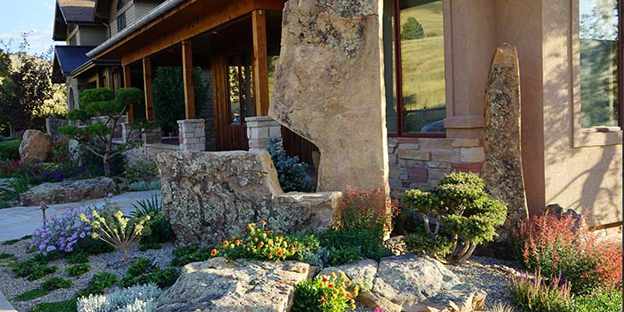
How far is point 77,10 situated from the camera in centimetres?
2617

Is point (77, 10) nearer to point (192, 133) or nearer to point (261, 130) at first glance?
point (192, 133)

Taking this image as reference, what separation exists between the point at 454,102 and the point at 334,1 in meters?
2.13

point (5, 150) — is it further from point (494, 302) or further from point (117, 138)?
point (494, 302)

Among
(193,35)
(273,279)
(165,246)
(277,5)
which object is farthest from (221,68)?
(273,279)

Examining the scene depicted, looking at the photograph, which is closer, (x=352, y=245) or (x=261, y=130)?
(x=352, y=245)

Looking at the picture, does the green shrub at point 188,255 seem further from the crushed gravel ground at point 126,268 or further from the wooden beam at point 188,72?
the wooden beam at point 188,72

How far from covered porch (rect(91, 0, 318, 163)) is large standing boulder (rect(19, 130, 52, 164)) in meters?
4.31

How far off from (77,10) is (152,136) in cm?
1400

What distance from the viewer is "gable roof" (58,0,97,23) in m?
25.6

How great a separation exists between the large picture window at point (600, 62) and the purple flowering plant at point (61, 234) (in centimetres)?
629

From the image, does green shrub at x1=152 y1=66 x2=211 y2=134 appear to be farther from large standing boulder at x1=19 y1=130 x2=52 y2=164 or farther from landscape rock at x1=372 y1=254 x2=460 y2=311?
landscape rock at x1=372 y1=254 x2=460 y2=311

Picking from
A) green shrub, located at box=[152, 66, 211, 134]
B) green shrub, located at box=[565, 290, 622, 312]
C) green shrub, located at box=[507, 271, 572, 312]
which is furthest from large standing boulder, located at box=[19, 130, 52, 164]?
green shrub, located at box=[565, 290, 622, 312]

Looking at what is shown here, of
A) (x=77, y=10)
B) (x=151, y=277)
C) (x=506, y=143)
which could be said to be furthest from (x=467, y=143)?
(x=77, y=10)

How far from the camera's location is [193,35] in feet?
36.7
